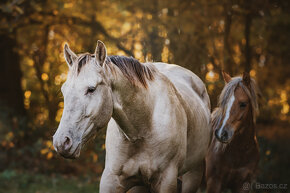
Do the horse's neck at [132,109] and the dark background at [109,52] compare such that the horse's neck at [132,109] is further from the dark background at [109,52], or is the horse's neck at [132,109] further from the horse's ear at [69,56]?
the dark background at [109,52]

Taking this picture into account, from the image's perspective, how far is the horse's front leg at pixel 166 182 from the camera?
3.13 metres

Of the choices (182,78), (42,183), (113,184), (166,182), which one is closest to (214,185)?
(182,78)

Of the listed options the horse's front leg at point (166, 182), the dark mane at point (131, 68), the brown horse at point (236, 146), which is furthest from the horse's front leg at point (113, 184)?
the brown horse at point (236, 146)

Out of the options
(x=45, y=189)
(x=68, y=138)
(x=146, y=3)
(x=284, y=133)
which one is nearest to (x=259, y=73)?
(x=284, y=133)

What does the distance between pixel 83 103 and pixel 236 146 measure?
294 cm

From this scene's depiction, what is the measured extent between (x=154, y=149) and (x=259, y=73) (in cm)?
883

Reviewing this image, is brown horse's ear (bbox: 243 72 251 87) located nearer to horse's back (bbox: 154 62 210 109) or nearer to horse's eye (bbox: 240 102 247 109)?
horse's eye (bbox: 240 102 247 109)

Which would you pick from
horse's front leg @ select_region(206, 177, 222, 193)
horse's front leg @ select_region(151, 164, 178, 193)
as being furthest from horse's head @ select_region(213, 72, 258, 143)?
horse's front leg @ select_region(151, 164, 178, 193)

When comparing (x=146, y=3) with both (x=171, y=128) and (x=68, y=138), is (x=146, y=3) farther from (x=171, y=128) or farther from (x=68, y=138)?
(x=68, y=138)

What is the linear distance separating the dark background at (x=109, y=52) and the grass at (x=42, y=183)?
0.07ft

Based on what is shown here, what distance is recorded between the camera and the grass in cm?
756

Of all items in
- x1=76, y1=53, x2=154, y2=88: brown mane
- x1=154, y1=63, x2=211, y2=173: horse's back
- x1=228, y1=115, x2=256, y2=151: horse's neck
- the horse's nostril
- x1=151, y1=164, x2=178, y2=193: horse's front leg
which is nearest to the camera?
the horse's nostril

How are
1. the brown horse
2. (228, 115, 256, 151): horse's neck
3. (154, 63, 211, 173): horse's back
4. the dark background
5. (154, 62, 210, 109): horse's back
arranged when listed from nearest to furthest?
(154, 63, 211, 173): horse's back
(154, 62, 210, 109): horse's back
the brown horse
(228, 115, 256, 151): horse's neck
the dark background

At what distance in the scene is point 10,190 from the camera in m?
7.44
